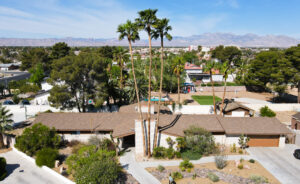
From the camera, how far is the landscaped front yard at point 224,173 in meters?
20.2

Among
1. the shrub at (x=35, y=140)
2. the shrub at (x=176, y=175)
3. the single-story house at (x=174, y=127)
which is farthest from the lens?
the single-story house at (x=174, y=127)

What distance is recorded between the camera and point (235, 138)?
27.4 meters

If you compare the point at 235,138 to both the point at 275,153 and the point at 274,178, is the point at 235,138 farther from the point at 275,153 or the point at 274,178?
the point at 274,178

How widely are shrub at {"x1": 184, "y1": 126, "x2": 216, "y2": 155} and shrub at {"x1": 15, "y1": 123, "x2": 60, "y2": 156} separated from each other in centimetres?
1567

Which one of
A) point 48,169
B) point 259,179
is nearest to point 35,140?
point 48,169

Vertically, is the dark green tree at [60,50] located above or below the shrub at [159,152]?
above

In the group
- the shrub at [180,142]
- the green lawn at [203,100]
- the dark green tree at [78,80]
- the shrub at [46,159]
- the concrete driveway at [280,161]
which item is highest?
the dark green tree at [78,80]

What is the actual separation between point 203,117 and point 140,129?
9.95m

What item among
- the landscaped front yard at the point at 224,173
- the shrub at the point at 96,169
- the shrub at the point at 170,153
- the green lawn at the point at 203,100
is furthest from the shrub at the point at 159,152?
the green lawn at the point at 203,100

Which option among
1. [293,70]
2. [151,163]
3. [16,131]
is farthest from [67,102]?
[293,70]

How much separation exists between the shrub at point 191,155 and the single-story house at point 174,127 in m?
2.12

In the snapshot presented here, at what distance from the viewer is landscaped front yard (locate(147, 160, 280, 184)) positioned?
20.2 metres

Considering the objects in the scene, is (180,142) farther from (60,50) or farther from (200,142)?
(60,50)

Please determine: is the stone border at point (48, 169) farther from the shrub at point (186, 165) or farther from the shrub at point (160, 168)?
the shrub at point (186, 165)
